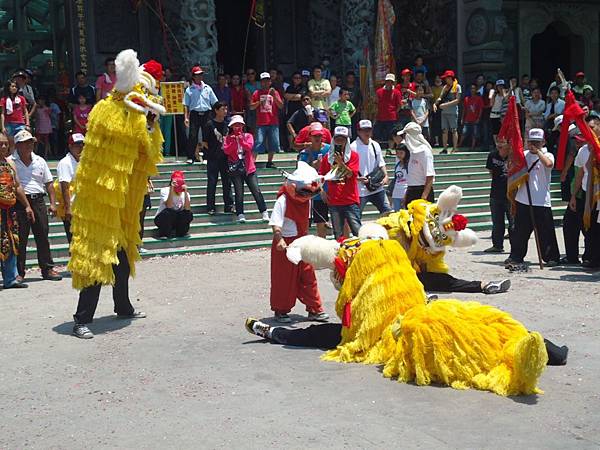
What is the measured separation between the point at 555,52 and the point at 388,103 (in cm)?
1046

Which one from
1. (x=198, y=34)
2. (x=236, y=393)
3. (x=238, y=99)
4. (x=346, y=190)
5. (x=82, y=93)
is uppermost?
(x=198, y=34)

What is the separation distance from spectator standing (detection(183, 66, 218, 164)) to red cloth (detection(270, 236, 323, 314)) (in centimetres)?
744

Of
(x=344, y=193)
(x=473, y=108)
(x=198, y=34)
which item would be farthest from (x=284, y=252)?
(x=473, y=108)

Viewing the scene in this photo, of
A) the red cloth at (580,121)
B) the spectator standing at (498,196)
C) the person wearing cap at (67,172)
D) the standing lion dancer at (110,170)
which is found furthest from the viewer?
the spectator standing at (498,196)

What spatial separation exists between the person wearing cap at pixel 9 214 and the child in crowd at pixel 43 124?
22.9 feet

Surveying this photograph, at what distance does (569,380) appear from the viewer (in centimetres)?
554

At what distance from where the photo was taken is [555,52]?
970 inches

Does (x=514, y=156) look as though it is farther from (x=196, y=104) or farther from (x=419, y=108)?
(x=419, y=108)

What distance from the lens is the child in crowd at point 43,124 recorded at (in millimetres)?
16312

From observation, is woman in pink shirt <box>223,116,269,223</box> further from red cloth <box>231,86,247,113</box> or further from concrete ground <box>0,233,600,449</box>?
concrete ground <box>0,233,600,449</box>

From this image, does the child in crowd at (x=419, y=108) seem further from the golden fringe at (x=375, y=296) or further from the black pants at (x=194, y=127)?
the golden fringe at (x=375, y=296)

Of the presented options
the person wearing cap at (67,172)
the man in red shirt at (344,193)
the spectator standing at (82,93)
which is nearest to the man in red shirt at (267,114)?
the spectator standing at (82,93)

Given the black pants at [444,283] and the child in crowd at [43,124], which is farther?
the child in crowd at [43,124]

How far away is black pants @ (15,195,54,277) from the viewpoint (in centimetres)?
974
